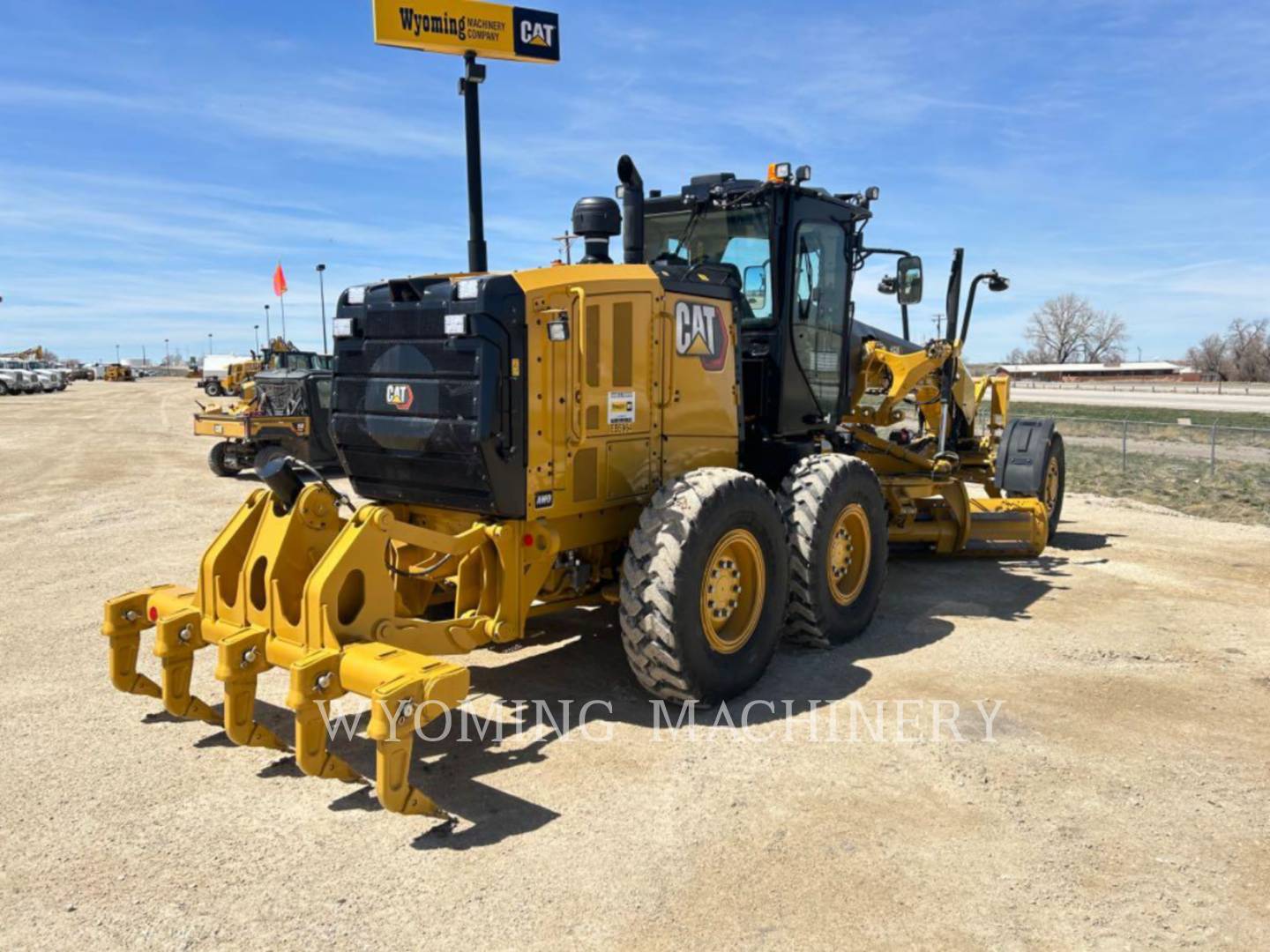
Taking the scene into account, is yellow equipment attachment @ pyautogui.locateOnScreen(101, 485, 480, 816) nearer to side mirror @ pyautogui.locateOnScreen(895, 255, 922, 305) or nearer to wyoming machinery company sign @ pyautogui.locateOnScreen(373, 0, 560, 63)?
wyoming machinery company sign @ pyautogui.locateOnScreen(373, 0, 560, 63)

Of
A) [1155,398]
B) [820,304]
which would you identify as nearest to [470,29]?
[820,304]

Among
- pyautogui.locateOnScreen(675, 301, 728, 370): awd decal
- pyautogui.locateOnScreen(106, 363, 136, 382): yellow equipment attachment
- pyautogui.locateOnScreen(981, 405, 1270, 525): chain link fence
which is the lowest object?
pyautogui.locateOnScreen(981, 405, 1270, 525): chain link fence

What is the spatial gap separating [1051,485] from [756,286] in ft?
18.2

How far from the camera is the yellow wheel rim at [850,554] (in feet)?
20.6

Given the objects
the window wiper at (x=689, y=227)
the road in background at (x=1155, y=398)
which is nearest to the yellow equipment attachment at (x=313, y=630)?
the window wiper at (x=689, y=227)

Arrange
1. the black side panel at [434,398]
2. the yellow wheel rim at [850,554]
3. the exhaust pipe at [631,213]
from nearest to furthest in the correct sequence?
the black side panel at [434,398]
the exhaust pipe at [631,213]
the yellow wheel rim at [850,554]

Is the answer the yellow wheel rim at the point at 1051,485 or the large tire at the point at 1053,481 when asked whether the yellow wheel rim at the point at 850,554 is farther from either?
the yellow wheel rim at the point at 1051,485

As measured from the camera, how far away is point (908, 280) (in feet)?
24.9

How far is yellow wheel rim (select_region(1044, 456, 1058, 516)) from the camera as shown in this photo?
10273 millimetres

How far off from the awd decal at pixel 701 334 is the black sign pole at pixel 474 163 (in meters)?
1.27

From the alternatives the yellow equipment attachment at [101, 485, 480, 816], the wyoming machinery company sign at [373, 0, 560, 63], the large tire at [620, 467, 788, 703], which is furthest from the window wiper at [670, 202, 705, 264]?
the yellow equipment attachment at [101, 485, 480, 816]

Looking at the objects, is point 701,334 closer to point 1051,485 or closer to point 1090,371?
point 1051,485

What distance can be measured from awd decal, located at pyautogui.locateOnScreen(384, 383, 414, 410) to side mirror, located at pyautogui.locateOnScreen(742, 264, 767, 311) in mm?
2750

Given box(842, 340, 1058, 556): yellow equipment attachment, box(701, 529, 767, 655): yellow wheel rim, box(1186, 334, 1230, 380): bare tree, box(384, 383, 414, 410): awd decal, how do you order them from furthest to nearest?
box(1186, 334, 1230, 380): bare tree → box(842, 340, 1058, 556): yellow equipment attachment → box(701, 529, 767, 655): yellow wheel rim → box(384, 383, 414, 410): awd decal
